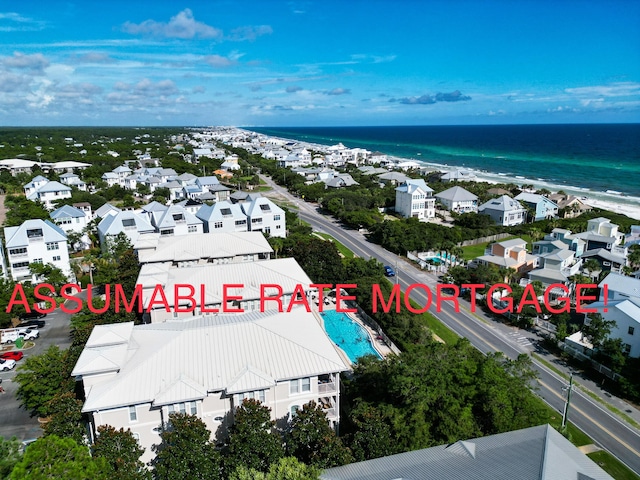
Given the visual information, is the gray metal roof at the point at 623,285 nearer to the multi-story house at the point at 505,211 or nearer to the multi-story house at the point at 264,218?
the multi-story house at the point at 505,211

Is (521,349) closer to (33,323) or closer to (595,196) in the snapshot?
(33,323)

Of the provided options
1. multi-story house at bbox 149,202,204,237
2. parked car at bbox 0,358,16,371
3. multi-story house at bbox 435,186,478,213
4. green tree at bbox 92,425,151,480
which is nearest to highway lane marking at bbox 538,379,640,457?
green tree at bbox 92,425,151,480

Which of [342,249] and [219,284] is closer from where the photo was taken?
[219,284]

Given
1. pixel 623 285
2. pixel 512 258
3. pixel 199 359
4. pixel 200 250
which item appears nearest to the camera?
pixel 199 359

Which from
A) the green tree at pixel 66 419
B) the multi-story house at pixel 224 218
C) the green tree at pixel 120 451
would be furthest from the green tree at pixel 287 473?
the multi-story house at pixel 224 218

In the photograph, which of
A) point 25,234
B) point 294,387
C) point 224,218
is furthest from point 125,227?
point 294,387

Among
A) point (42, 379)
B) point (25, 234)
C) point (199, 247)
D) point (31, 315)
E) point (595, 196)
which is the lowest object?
point (31, 315)
